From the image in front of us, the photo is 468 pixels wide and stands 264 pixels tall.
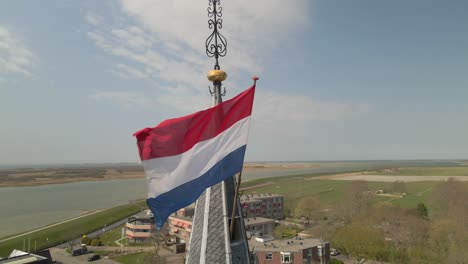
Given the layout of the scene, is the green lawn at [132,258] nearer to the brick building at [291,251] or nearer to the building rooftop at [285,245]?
the building rooftop at [285,245]

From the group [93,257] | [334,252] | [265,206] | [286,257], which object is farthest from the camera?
[265,206]

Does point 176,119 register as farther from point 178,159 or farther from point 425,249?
point 425,249

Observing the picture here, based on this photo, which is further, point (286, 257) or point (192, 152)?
point (286, 257)

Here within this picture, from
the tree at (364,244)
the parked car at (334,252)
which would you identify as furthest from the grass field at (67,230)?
the tree at (364,244)

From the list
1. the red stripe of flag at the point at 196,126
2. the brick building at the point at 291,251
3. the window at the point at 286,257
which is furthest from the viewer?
the brick building at the point at 291,251

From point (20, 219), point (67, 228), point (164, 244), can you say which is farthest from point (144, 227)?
point (20, 219)

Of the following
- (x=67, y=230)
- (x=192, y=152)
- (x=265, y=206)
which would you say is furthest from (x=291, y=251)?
(x=67, y=230)

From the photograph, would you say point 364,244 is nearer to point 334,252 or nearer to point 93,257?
point 334,252
